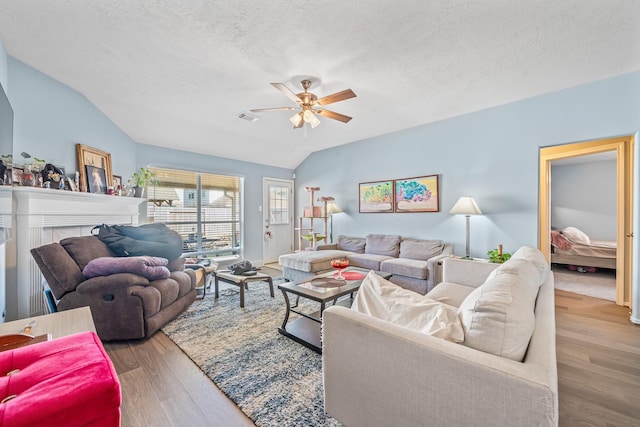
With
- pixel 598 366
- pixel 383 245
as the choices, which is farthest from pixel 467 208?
pixel 598 366

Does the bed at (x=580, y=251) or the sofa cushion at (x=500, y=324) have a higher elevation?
the sofa cushion at (x=500, y=324)

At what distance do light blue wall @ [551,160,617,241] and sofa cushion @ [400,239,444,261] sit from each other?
4.22m

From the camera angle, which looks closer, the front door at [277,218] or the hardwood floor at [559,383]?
the hardwood floor at [559,383]

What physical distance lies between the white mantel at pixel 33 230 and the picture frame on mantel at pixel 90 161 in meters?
0.24

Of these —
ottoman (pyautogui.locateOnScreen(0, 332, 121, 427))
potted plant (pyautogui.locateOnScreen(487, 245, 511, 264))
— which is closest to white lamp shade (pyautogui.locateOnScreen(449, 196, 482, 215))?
potted plant (pyautogui.locateOnScreen(487, 245, 511, 264))

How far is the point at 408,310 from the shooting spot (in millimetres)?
1250

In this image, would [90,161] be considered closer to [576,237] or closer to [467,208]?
[467,208]

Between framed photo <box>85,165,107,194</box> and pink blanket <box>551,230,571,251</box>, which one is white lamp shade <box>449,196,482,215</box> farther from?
framed photo <box>85,165,107,194</box>

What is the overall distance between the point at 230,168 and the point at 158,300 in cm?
351

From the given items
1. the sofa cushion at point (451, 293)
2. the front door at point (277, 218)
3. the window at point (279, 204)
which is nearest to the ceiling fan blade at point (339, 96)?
the sofa cushion at point (451, 293)

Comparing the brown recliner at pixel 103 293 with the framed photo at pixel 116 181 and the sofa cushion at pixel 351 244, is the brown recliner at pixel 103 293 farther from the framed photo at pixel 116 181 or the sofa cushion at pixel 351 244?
the sofa cushion at pixel 351 244

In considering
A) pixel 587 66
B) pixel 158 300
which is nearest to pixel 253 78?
pixel 158 300

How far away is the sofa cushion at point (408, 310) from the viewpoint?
3.49 ft

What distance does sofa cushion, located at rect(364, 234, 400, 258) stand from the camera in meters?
4.47
